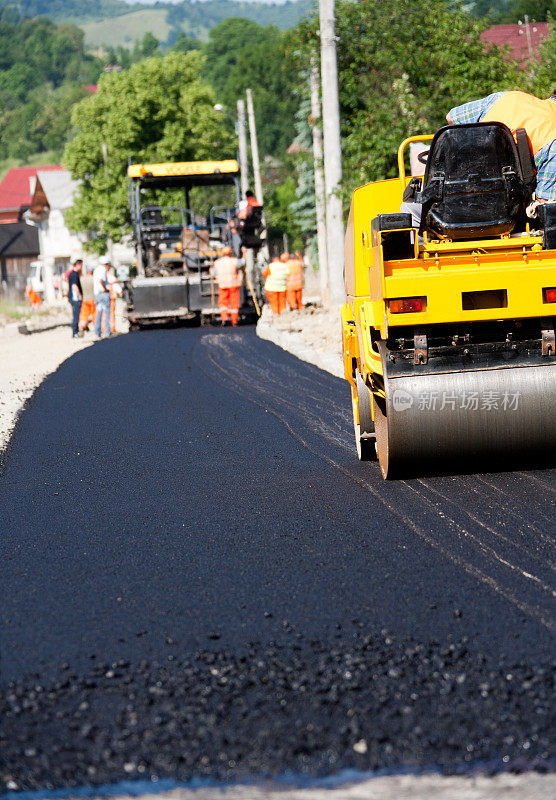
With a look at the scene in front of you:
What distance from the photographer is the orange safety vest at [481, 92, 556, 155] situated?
6.75 metres

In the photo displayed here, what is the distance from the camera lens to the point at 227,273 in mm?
22188

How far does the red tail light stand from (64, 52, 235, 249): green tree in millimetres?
46407

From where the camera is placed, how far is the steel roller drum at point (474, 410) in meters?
6.09

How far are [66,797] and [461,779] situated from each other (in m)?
1.03

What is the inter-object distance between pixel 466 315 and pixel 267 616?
2.38 m

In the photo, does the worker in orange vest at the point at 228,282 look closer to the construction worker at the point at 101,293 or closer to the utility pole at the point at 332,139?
the construction worker at the point at 101,293

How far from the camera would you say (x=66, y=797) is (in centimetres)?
300

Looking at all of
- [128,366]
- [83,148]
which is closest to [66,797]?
[128,366]

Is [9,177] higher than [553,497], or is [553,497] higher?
[9,177]

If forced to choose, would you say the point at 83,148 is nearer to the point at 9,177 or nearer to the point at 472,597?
the point at 9,177

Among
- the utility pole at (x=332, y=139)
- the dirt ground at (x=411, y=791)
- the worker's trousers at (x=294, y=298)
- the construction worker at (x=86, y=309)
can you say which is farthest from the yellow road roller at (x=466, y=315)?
the construction worker at (x=86, y=309)

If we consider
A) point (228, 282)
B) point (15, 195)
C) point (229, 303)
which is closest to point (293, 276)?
point (229, 303)

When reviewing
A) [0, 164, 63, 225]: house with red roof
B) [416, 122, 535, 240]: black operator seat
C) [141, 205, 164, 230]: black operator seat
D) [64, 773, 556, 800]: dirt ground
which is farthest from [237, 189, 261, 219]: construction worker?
[0, 164, 63, 225]: house with red roof

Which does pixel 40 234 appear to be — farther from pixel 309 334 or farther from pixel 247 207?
pixel 309 334
